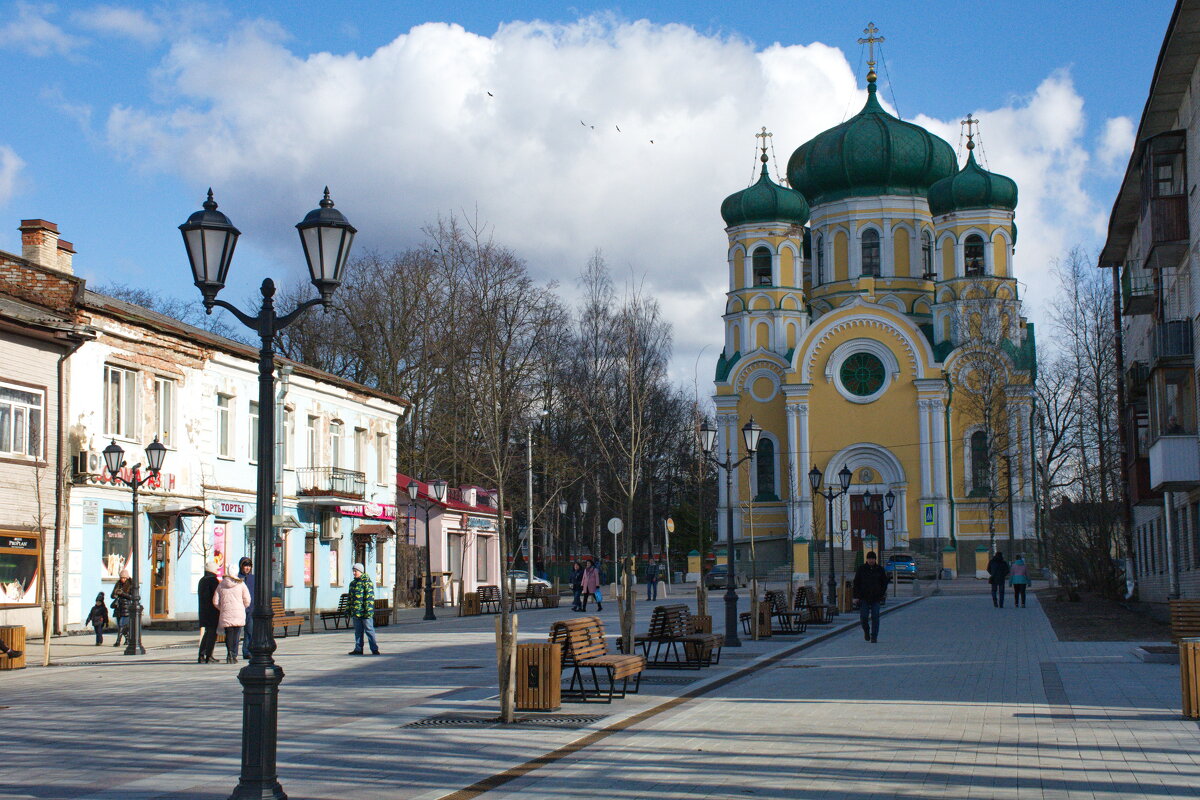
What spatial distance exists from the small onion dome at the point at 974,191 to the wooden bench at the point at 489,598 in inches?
1401

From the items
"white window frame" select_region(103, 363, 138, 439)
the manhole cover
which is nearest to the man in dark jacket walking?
the manhole cover

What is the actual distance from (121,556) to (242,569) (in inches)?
324

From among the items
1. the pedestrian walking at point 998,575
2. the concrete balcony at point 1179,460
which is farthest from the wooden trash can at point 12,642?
the pedestrian walking at point 998,575

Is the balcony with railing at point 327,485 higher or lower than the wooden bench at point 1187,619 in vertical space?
higher

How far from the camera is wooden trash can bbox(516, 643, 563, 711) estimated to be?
1285cm

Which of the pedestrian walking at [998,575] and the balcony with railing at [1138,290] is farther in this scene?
the pedestrian walking at [998,575]

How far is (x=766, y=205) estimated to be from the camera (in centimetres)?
6669

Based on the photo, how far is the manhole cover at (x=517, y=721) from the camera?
12039 mm

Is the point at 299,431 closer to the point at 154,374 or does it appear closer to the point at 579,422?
the point at 154,374

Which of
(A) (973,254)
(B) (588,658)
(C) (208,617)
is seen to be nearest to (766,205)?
(A) (973,254)

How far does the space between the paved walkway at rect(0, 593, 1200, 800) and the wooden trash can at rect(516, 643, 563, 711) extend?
0.29m

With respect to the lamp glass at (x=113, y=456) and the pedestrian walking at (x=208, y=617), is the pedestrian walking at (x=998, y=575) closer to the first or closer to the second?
the pedestrian walking at (x=208, y=617)

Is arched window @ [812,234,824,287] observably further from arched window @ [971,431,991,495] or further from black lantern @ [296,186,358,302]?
black lantern @ [296,186,358,302]

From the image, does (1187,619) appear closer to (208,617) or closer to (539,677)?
(539,677)
